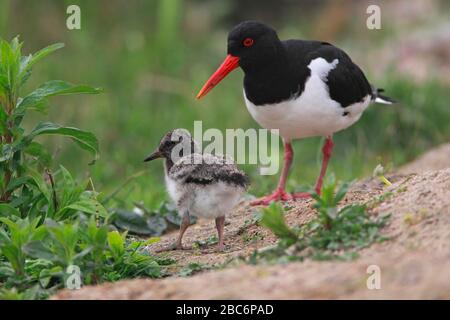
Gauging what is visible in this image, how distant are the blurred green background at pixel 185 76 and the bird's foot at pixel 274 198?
0.69 metres

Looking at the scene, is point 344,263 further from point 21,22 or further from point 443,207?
point 21,22

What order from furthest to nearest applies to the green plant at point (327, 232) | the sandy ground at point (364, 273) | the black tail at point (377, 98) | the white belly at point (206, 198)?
the black tail at point (377, 98), the white belly at point (206, 198), the green plant at point (327, 232), the sandy ground at point (364, 273)

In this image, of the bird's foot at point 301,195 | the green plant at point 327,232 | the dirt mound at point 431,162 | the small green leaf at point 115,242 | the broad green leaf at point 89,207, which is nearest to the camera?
the green plant at point 327,232

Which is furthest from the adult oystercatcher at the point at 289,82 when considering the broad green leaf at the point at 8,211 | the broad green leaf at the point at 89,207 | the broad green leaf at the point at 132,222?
the broad green leaf at the point at 8,211

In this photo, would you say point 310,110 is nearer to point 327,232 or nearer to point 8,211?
point 327,232

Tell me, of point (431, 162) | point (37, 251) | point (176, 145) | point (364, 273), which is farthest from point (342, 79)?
point (37, 251)

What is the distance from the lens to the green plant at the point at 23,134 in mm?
4840

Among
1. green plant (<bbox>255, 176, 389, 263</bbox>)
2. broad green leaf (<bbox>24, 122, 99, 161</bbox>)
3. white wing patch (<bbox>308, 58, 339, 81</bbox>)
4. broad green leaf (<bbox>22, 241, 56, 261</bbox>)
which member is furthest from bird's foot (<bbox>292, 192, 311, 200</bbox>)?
broad green leaf (<bbox>22, 241, 56, 261</bbox>)

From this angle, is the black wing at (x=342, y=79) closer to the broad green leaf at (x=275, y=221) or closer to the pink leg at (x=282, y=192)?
the pink leg at (x=282, y=192)

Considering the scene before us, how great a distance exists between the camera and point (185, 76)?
11.1 meters

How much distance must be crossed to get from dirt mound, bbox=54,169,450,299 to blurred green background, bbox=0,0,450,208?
2.52m

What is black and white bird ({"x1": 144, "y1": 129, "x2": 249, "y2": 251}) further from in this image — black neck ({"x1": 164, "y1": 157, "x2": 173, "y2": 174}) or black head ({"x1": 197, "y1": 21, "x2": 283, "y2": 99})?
black head ({"x1": 197, "y1": 21, "x2": 283, "y2": 99})

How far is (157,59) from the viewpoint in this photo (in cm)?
1083
